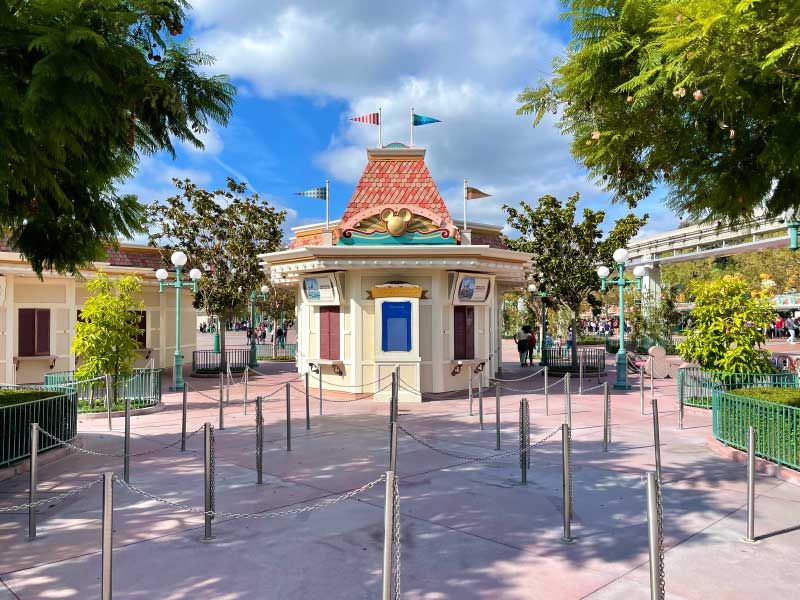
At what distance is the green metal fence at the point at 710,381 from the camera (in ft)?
39.5

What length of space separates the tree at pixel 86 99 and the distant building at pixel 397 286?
9.14 m

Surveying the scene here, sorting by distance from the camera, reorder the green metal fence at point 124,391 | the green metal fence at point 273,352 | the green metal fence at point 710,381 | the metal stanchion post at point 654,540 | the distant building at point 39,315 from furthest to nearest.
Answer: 1. the green metal fence at point 273,352
2. the distant building at point 39,315
3. the green metal fence at point 124,391
4. the green metal fence at point 710,381
5. the metal stanchion post at point 654,540

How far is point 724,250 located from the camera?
109 ft

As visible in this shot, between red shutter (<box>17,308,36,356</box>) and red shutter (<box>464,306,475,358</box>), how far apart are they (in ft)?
46.0

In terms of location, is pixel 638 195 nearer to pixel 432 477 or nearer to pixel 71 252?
pixel 432 477

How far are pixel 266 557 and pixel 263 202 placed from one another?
21083 mm

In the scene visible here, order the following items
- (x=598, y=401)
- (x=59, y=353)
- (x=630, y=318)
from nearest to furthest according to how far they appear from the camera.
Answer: (x=598, y=401) → (x=59, y=353) → (x=630, y=318)

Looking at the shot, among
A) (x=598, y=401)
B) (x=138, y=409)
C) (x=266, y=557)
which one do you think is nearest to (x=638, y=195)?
(x=266, y=557)

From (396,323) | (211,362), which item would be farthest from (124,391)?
(211,362)

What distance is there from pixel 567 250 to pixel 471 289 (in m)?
7.72

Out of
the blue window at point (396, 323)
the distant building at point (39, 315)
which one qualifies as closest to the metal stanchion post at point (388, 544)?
the blue window at point (396, 323)

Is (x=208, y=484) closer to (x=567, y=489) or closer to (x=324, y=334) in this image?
(x=567, y=489)

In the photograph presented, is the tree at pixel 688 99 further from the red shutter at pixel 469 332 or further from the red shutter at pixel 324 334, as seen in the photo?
the red shutter at pixel 324 334

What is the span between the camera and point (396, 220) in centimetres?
1634
